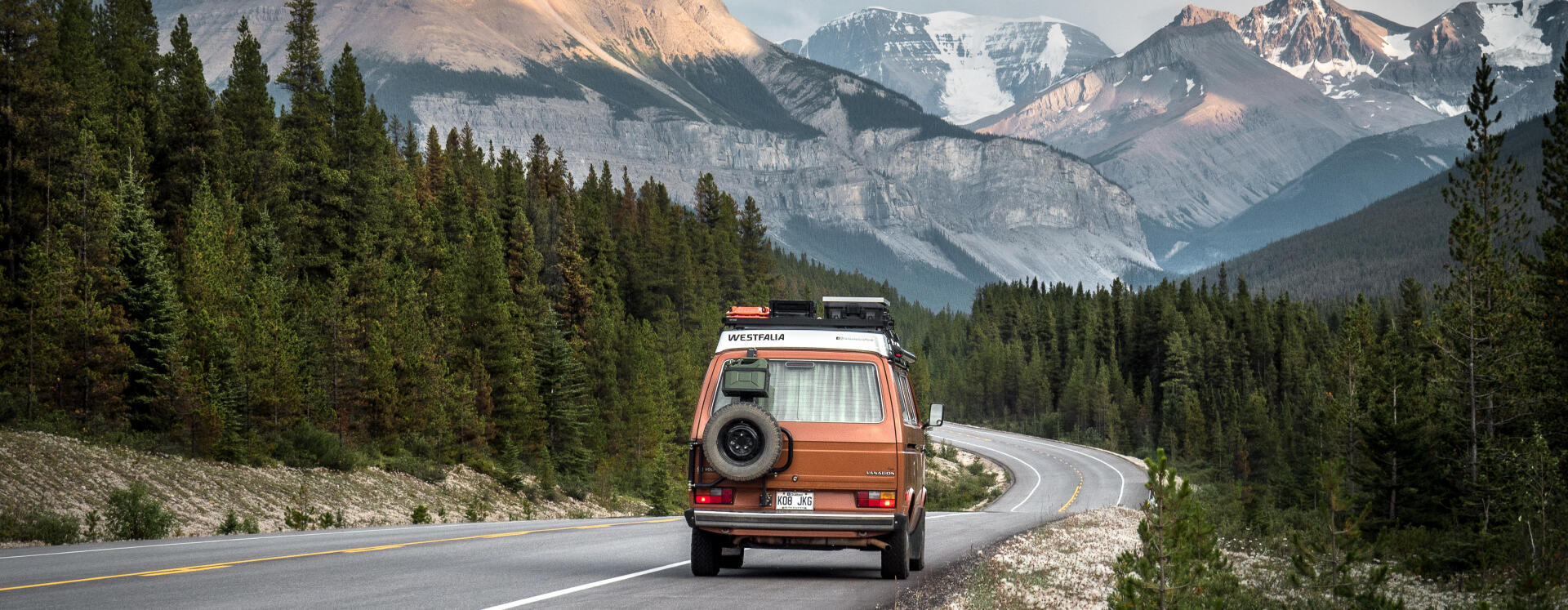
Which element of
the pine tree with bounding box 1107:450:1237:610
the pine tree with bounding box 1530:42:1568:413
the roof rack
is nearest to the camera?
the pine tree with bounding box 1107:450:1237:610

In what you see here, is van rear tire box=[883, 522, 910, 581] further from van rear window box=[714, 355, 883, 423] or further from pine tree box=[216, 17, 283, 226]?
pine tree box=[216, 17, 283, 226]

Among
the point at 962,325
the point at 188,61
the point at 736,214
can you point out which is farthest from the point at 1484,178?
the point at 962,325

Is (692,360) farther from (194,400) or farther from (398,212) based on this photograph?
(194,400)

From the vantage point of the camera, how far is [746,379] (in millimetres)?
12641

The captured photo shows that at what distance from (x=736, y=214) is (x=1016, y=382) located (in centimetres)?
4591

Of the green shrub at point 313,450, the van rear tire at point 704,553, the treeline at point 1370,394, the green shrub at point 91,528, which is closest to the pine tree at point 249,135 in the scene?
the green shrub at point 313,450

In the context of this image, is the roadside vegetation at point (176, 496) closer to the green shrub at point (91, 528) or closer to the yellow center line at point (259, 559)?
the green shrub at point (91, 528)

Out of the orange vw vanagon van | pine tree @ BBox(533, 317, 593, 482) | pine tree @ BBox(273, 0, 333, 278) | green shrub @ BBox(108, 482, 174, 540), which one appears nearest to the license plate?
the orange vw vanagon van

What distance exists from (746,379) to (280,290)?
35329 mm

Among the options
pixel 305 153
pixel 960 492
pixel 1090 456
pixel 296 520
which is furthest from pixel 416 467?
pixel 1090 456

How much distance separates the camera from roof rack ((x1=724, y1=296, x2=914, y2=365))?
13.3 metres

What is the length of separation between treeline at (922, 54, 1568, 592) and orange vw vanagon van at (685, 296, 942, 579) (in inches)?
166

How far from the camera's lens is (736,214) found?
120m

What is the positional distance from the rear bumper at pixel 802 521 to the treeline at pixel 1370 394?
4.17 m
